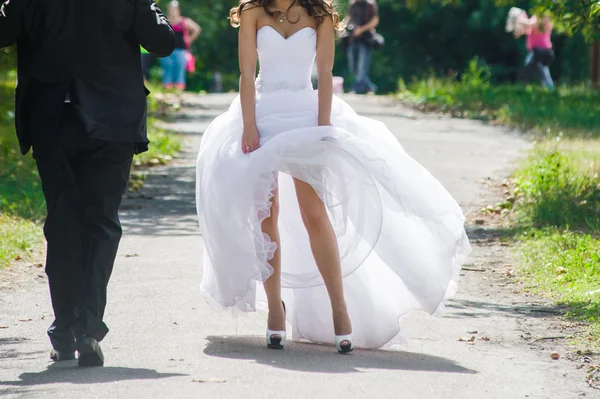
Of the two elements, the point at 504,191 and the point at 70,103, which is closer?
the point at 70,103

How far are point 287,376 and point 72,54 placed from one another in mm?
1678

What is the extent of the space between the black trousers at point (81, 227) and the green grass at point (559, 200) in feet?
8.28

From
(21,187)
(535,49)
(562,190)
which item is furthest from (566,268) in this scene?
(535,49)

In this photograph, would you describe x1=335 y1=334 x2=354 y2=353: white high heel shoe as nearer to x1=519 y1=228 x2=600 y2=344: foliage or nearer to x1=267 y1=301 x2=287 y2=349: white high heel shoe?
x1=267 y1=301 x2=287 y2=349: white high heel shoe

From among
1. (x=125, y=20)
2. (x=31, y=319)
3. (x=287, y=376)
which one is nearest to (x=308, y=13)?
(x=125, y=20)

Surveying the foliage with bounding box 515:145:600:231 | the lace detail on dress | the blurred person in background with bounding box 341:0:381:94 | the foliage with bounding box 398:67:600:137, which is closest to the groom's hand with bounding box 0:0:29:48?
the lace detail on dress

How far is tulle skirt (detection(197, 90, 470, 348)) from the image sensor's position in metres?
6.00

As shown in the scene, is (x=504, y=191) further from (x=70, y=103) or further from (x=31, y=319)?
(x=70, y=103)

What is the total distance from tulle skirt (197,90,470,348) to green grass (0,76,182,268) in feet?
9.64

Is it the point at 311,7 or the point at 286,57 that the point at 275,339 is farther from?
the point at 311,7

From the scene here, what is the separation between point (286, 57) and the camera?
6.09m

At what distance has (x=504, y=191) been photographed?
1220cm

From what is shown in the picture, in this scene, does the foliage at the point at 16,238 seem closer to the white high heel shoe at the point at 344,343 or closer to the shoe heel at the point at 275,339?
the shoe heel at the point at 275,339

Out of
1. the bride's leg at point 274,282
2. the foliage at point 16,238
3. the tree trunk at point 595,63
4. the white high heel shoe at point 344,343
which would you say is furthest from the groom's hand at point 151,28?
the tree trunk at point 595,63
